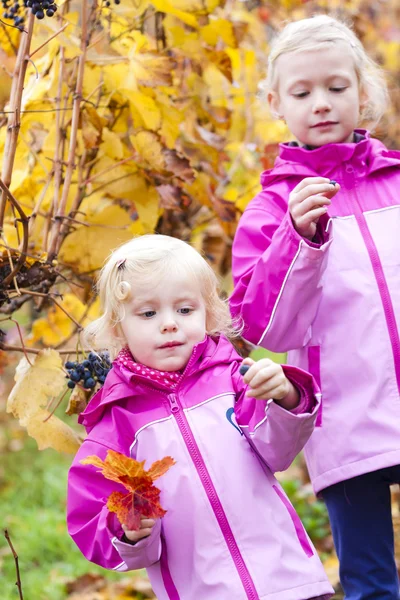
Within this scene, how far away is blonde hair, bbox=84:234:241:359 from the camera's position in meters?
1.86

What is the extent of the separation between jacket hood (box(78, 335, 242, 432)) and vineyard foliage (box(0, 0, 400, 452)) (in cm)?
29

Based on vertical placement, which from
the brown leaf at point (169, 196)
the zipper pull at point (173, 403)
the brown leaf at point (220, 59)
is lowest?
the zipper pull at point (173, 403)

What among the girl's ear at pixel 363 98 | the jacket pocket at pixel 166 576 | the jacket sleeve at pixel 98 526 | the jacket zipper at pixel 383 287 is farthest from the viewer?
the girl's ear at pixel 363 98

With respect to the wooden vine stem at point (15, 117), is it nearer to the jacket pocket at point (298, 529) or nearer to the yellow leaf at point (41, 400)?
the yellow leaf at point (41, 400)

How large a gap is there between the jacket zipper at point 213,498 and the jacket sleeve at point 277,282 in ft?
1.04

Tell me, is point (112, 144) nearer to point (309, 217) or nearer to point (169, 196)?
point (169, 196)

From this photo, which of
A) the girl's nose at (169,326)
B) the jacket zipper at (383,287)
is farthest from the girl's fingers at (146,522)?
the jacket zipper at (383,287)

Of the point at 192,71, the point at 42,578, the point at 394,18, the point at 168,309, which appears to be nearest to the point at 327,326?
the point at 168,309

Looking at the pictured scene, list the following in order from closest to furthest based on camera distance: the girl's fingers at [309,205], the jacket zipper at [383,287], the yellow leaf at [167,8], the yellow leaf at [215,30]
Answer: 1. the girl's fingers at [309,205]
2. the jacket zipper at [383,287]
3. the yellow leaf at [167,8]
4. the yellow leaf at [215,30]

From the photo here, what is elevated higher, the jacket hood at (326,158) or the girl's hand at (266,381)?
the jacket hood at (326,158)

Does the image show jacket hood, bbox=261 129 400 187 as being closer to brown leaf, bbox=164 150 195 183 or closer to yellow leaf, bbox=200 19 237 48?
brown leaf, bbox=164 150 195 183

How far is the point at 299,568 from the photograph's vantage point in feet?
5.74

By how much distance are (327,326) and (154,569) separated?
0.67m

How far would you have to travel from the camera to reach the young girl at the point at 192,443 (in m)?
1.70
